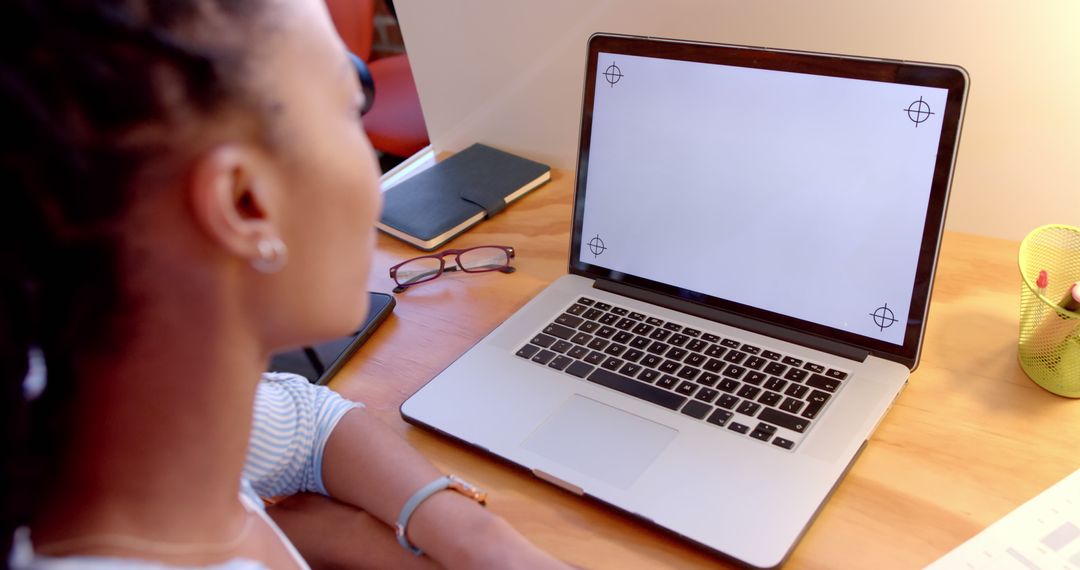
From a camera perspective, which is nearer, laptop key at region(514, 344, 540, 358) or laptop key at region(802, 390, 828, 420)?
laptop key at region(802, 390, 828, 420)

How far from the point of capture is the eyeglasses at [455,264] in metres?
0.94

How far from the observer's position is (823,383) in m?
0.67

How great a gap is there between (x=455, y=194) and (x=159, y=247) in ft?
2.45

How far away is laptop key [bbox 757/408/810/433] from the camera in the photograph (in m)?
0.63

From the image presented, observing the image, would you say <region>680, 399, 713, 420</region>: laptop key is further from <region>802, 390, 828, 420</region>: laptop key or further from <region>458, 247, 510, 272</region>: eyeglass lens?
<region>458, 247, 510, 272</region>: eyeglass lens

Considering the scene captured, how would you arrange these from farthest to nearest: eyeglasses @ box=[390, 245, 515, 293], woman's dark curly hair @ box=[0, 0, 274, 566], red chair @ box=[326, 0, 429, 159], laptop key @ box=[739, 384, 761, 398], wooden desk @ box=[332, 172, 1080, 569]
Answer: red chair @ box=[326, 0, 429, 159], eyeglasses @ box=[390, 245, 515, 293], laptop key @ box=[739, 384, 761, 398], wooden desk @ box=[332, 172, 1080, 569], woman's dark curly hair @ box=[0, 0, 274, 566]

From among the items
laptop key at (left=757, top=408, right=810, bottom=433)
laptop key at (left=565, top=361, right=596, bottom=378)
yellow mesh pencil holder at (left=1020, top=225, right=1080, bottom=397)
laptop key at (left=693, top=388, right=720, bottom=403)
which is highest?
yellow mesh pencil holder at (left=1020, top=225, right=1080, bottom=397)

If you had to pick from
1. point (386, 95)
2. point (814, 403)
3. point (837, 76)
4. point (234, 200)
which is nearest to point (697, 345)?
point (814, 403)

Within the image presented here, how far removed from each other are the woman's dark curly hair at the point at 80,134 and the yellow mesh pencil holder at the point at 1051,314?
62 centimetres

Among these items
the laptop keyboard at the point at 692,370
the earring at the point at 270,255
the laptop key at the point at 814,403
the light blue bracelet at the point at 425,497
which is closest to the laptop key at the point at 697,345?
the laptop keyboard at the point at 692,370

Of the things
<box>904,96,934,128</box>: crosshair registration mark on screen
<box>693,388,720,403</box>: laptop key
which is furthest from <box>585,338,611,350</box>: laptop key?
<box>904,96,934,128</box>: crosshair registration mark on screen

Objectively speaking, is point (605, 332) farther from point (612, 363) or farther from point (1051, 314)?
point (1051, 314)

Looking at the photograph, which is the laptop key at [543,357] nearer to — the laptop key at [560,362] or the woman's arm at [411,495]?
the laptop key at [560,362]

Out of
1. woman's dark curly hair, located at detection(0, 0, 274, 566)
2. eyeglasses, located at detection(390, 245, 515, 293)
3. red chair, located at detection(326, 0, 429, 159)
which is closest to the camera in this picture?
woman's dark curly hair, located at detection(0, 0, 274, 566)
